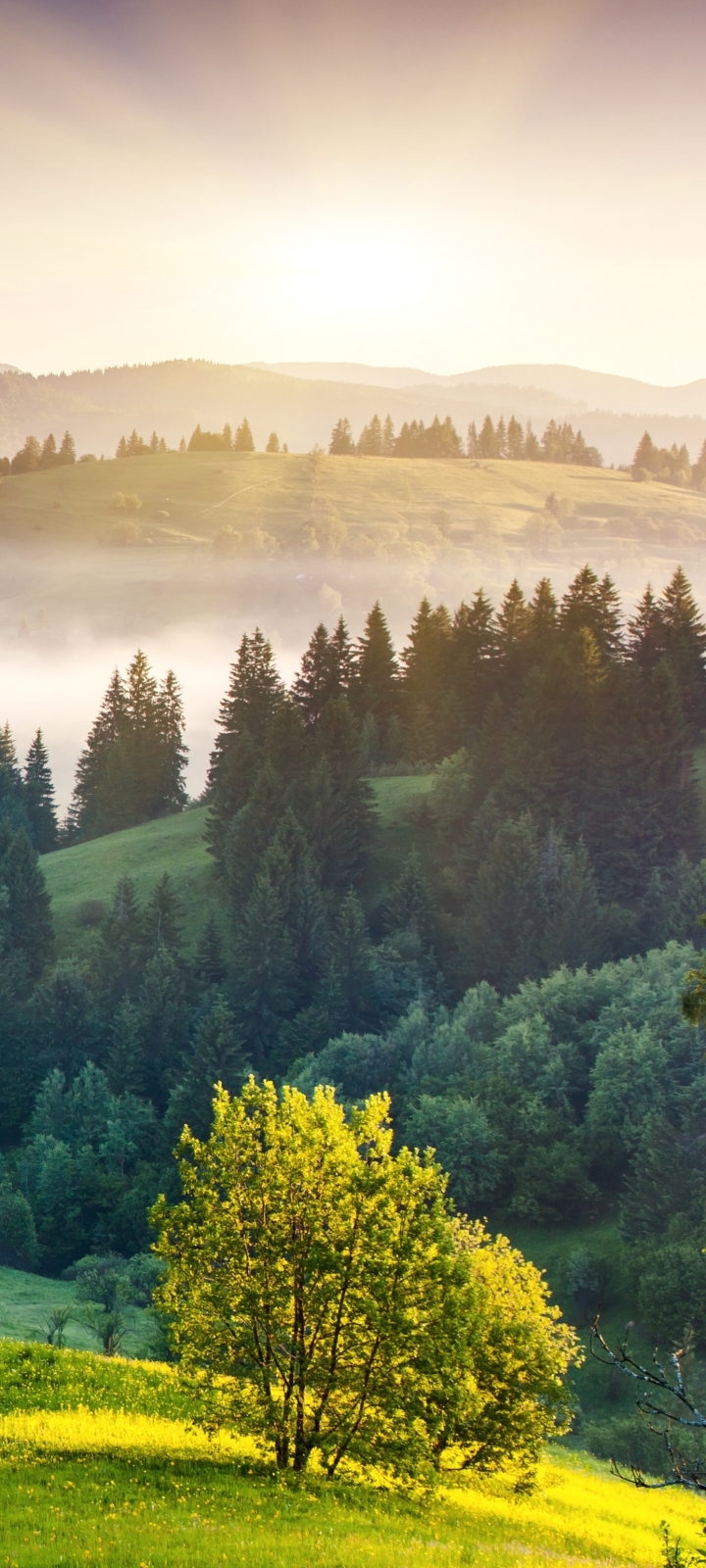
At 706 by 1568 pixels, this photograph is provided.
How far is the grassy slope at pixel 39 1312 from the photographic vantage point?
2190 inches

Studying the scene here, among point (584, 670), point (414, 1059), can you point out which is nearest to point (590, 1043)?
point (414, 1059)

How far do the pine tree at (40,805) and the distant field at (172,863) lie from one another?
1511cm

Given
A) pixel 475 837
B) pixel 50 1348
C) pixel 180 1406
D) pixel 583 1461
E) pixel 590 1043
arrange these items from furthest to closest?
pixel 475 837, pixel 590 1043, pixel 583 1461, pixel 50 1348, pixel 180 1406

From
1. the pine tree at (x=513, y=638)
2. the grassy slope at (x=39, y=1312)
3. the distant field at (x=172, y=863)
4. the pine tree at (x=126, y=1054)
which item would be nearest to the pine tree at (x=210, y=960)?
the distant field at (x=172, y=863)

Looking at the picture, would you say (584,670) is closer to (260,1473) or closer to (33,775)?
(33,775)

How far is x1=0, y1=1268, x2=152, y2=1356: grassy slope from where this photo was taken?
55.6 meters

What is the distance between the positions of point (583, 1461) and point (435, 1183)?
25.6 m

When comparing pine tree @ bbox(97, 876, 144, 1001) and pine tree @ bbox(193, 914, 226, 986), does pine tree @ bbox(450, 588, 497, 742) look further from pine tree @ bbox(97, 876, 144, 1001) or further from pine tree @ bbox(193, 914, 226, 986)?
pine tree @ bbox(97, 876, 144, 1001)

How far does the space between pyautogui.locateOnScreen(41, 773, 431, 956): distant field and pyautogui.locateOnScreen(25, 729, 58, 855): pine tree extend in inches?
595

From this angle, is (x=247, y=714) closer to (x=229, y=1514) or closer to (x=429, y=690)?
(x=429, y=690)

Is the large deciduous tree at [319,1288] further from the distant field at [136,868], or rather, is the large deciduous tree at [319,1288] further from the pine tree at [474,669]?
the pine tree at [474,669]

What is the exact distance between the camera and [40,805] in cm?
15412

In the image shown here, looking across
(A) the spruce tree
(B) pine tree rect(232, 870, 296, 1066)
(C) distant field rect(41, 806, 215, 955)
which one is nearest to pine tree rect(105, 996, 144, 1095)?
(B) pine tree rect(232, 870, 296, 1066)

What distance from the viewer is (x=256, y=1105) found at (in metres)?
25.4
